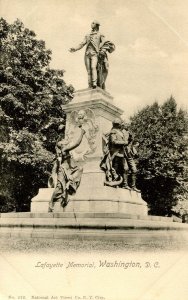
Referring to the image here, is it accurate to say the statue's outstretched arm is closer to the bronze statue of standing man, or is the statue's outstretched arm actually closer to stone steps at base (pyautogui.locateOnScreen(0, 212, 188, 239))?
the bronze statue of standing man

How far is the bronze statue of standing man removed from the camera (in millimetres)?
14461

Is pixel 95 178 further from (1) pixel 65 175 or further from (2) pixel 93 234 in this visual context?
(2) pixel 93 234

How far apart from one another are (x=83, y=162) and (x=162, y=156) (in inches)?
679

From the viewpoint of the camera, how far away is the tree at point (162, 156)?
29562 mm

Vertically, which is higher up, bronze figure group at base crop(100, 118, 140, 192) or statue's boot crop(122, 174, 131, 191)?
bronze figure group at base crop(100, 118, 140, 192)

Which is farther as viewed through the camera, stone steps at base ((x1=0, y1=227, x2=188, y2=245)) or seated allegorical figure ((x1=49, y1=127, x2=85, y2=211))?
seated allegorical figure ((x1=49, y1=127, x2=85, y2=211))

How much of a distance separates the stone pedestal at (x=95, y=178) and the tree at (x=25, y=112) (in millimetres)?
8437

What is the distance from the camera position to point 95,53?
14523 millimetres

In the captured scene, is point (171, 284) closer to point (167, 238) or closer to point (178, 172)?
point (167, 238)

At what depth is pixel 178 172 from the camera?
2970 centimetres

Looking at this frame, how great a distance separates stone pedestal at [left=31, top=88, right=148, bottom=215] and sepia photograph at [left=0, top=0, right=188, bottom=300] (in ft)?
0.11

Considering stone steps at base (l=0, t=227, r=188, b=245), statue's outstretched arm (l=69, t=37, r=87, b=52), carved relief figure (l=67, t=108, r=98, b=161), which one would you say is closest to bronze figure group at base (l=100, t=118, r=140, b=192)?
carved relief figure (l=67, t=108, r=98, b=161)

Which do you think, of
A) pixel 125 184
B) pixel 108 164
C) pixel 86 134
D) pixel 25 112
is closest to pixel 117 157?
pixel 108 164

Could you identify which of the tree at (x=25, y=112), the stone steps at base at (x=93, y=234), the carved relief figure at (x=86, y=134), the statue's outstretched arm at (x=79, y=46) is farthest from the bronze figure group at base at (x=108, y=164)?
the tree at (x=25, y=112)
